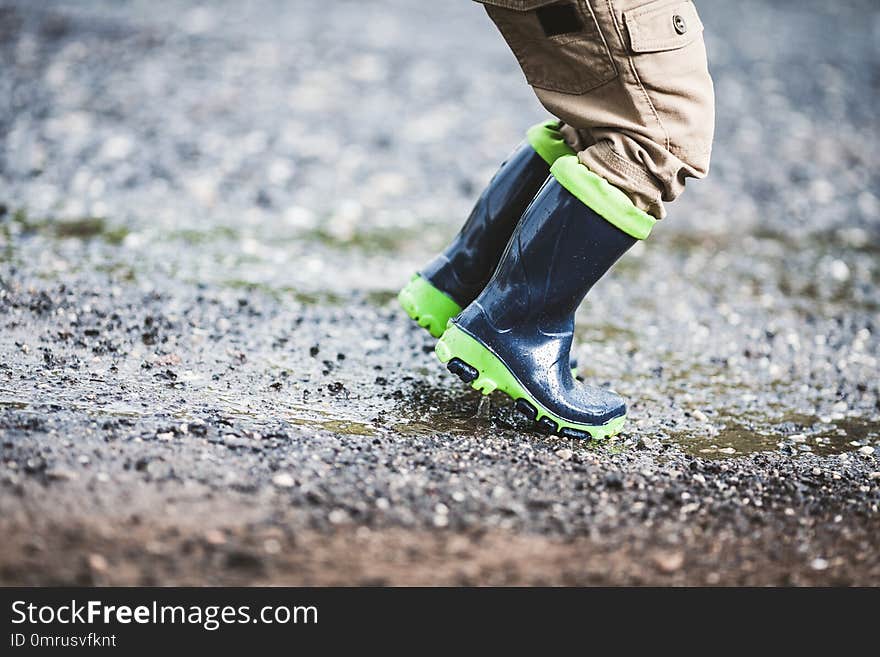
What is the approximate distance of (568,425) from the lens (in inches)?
93.7

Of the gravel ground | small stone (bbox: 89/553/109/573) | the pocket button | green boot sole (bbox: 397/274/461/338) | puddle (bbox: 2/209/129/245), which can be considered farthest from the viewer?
puddle (bbox: 2/209/129/245)

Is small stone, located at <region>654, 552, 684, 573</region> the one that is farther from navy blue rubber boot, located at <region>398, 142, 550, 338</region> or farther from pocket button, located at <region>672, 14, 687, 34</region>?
pocket button, located at <region>672, 14, 687, 34</region>

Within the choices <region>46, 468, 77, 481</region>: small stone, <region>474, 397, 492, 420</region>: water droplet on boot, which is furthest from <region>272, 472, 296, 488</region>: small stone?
<region>474, 397, 492, 420</region>: water droplet on boot

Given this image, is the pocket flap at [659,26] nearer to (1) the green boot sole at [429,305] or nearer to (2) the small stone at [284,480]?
(1) the green boot sole at [429,305]

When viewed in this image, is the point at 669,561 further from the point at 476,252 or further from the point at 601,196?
the point at 476,252

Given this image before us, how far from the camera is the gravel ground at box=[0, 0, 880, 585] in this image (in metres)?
1.87

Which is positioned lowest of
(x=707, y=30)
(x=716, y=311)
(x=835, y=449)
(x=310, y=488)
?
(x=707, y=30)

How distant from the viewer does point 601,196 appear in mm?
2184

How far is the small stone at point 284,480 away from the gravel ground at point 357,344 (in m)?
0.01

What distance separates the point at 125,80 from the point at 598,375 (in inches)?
154

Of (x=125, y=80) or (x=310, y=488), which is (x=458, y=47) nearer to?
(x=125, y=80)

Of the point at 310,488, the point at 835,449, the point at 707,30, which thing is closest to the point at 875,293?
the point at 835,449

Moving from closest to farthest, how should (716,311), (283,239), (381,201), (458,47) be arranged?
(716,311)
(283,239)
(381,201)
(458,47)

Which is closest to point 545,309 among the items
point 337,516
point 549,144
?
point 549,144
